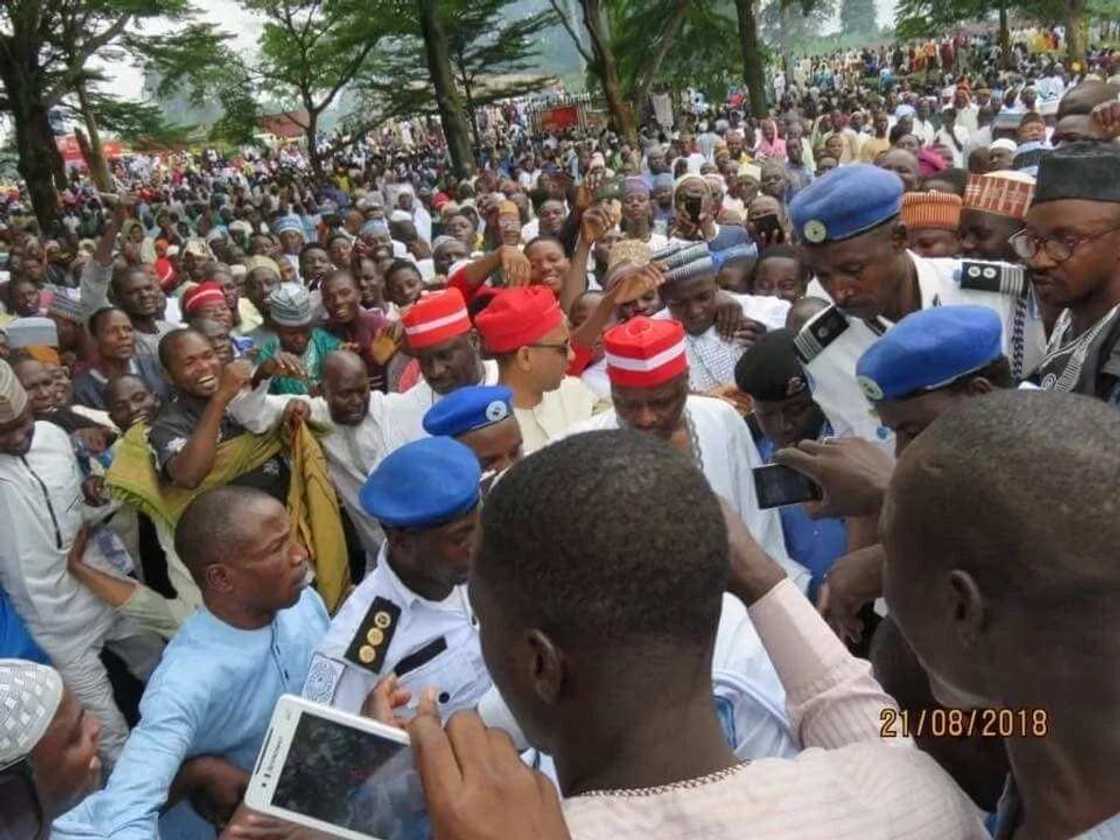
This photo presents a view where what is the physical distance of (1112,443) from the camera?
102cm

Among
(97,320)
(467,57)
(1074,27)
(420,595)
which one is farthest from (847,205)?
(467,57)

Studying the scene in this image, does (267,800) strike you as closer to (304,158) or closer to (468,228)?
(468,228)

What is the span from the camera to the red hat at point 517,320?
366 cm

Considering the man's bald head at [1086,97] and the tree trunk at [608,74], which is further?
the tree trunk at [608,74]

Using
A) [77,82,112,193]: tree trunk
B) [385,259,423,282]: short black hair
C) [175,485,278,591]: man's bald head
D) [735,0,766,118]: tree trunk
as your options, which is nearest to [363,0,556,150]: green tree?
[735,0,766,118]: tree trunk

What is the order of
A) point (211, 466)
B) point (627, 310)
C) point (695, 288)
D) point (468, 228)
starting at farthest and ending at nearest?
point (468, 228) < point (627, 310) < point (695, 288) < point (211, 466)

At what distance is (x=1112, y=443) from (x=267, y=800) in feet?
3.73

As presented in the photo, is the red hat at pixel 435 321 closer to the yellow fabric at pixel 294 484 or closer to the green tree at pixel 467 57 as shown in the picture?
the yellow fabric at pixel 294 484

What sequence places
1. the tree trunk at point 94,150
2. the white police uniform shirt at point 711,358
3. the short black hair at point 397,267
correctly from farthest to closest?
the tree trunk at point 94,150
the short black hair at point 397,267
the white police uniform shirt at point 711,358

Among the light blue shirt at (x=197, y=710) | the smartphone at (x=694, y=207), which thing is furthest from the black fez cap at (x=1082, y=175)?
the smartphone at (x=694, y=207)

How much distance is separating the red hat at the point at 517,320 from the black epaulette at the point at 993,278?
4.82 ft

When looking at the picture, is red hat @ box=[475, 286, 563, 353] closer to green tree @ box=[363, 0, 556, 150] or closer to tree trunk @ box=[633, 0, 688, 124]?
tree trunk @ box=[633, 0, 688, 124]

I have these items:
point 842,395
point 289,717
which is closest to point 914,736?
point 289,717

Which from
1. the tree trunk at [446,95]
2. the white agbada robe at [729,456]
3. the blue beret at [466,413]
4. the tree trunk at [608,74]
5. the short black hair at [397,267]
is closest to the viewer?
the white agbada robe at [729,456]
